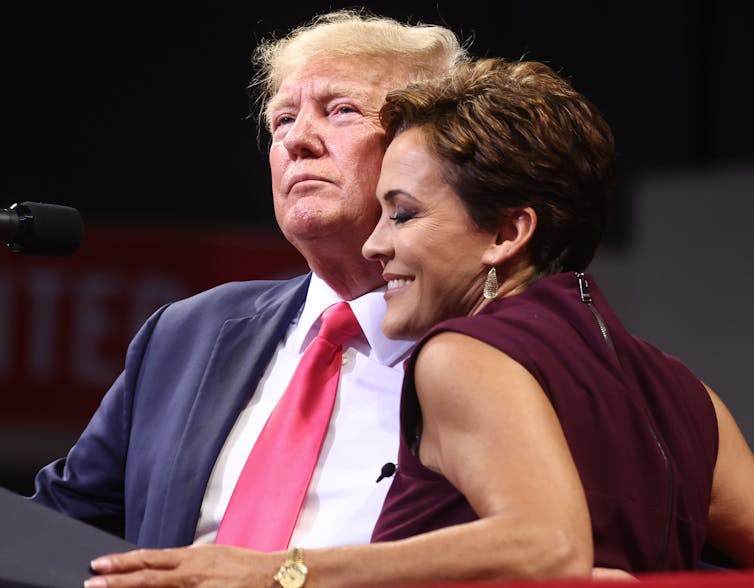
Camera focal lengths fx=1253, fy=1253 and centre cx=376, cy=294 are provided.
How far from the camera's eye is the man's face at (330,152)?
1.60m

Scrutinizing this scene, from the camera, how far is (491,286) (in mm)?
1208

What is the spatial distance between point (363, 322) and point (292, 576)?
0.66 metres

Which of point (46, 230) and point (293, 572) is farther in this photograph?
point (46, 230)

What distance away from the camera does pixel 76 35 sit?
502 centimetres

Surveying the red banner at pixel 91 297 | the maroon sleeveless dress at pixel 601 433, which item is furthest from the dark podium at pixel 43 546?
the red banner at pixel 91 297

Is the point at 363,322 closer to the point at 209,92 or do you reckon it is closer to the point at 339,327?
the point at 339,327

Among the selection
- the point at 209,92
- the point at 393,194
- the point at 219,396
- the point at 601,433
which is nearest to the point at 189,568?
the point at 601,433

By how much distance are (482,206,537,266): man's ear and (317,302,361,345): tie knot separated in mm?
415

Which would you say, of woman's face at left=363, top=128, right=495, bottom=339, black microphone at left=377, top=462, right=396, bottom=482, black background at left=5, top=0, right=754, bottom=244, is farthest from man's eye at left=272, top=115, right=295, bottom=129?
black background at left=5, top=0, right=754, bottom=244

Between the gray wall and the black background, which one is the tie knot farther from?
the black background

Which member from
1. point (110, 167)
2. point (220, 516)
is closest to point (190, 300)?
point (220, 516)

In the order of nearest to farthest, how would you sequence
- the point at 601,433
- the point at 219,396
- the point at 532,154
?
the point at 601,433, the point at 532,154, the point at 219,396

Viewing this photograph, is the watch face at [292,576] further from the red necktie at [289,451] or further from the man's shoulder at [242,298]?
the man's shoulder at [242,298]

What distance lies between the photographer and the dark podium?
3.03 ft
